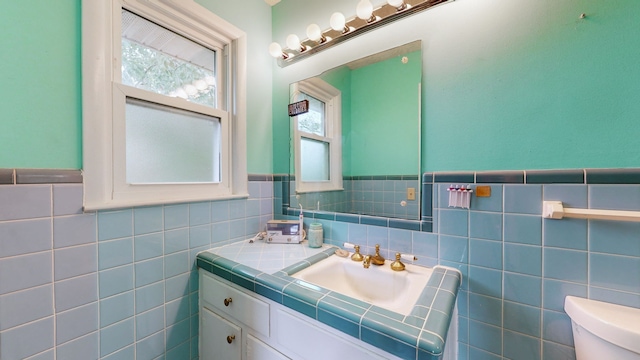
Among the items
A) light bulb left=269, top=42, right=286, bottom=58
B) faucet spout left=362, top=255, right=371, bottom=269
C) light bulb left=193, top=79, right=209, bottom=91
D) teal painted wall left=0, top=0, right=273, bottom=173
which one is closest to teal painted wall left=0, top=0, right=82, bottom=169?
teal painted wall left=0, top=0, right=273, bottom=173

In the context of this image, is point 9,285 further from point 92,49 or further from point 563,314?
point 563,314

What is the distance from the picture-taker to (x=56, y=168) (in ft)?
2.66

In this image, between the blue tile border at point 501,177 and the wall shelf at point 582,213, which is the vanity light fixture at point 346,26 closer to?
the blue tile border at point 501,177

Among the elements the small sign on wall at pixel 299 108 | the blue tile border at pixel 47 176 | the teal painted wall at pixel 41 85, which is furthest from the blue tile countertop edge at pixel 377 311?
the small sign on wall at pixel 299 108

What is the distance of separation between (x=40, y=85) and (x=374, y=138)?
1.35 m

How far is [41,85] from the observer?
0.79 m

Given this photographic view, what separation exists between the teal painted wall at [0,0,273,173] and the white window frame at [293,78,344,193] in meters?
1.03

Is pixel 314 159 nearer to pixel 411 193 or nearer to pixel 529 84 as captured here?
pixel 411 193

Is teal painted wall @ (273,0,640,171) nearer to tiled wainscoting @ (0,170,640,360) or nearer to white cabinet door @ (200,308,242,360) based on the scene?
tiled wainscoting @ (0,170,640,360)

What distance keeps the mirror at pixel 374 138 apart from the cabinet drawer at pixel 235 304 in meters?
0.64

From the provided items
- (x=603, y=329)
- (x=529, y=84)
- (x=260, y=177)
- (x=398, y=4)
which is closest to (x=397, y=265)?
(x=603, y=329)

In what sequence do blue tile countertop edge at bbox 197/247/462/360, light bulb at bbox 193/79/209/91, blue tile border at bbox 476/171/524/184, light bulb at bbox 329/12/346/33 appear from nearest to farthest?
1. blue tile countertop edge at bbox 197/247/462/360
2. blue tile border at bbox 476/171/524/184
3. light bulb at bbox 329/12/346/33
4. light bulb at bbox 193/79/209/91

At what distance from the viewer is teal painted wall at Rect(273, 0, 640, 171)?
0.71m

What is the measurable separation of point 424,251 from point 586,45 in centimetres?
90
